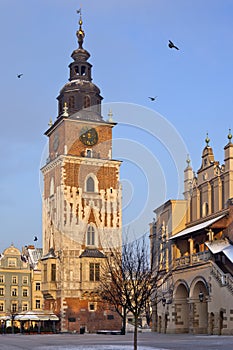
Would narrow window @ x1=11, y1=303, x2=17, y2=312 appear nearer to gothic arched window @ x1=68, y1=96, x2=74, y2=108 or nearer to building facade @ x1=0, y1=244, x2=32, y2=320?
building facade @ x1=0, y1=244, x2=32, y2=320

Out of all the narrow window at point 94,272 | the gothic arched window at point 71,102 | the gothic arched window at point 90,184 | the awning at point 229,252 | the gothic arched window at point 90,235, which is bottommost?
the narrow window at point 94,272

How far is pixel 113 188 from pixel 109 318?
1502cm

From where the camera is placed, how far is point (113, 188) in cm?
7519

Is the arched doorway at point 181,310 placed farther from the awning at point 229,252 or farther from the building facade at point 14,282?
the building facade at point 14,282

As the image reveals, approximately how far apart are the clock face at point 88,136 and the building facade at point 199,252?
16.6 m

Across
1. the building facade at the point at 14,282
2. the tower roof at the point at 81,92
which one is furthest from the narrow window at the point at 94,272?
the building facade at the point at 14,282

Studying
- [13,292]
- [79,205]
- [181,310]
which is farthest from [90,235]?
[13,292]

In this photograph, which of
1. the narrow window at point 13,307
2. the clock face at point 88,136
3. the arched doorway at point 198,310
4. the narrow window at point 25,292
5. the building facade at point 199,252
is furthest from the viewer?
the narrow window at point 25,292

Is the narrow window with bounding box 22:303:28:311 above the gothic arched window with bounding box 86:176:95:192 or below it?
below

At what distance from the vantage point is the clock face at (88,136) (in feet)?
245

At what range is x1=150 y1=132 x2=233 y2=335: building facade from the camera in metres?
44.6

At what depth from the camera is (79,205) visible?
72.7m

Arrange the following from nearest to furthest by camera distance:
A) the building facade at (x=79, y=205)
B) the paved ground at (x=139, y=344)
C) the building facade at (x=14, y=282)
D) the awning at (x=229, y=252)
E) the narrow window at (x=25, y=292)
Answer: the paved ground at (x=139, y=344), the awning at (x=229, y=252), the building facade at (x=79, y=205), the building facade at (x=14, y=282), the narrow window at (x=25, y=292)

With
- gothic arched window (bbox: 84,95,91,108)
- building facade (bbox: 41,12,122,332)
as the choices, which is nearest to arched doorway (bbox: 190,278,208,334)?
building facade (bbox: 41,12,122,332)
